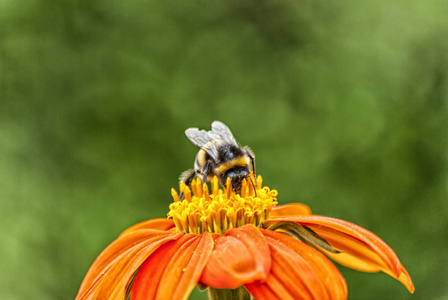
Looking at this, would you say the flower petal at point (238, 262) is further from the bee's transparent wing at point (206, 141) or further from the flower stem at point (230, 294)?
the bee's transparent wing at point (206, 141)

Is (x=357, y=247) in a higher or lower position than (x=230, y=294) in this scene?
higher

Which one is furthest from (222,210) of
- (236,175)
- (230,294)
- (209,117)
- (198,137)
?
(209,117)

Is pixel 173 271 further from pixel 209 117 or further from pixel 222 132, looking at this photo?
pixel 209 117

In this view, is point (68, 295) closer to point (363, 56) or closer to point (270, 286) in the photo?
point (270, 286)

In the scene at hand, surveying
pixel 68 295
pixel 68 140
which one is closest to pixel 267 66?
pixel 68 140

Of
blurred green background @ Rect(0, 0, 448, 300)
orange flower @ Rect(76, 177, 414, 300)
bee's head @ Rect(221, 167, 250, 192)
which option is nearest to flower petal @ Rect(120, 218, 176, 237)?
orange flower @ Rect(76, 177, 414, 300)

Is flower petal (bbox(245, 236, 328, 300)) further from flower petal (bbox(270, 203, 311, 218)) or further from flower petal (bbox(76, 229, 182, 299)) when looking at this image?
flower petal (bbox(270, 203, 311, 218))

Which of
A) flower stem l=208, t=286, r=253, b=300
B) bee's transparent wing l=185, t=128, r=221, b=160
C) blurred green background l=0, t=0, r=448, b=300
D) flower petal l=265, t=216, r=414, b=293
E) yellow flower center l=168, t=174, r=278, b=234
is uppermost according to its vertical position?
blurred green background l=0, t=0, r=448, b=300

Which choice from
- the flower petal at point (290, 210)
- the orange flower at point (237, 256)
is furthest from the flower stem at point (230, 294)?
the flower petal at point (290, 210)
